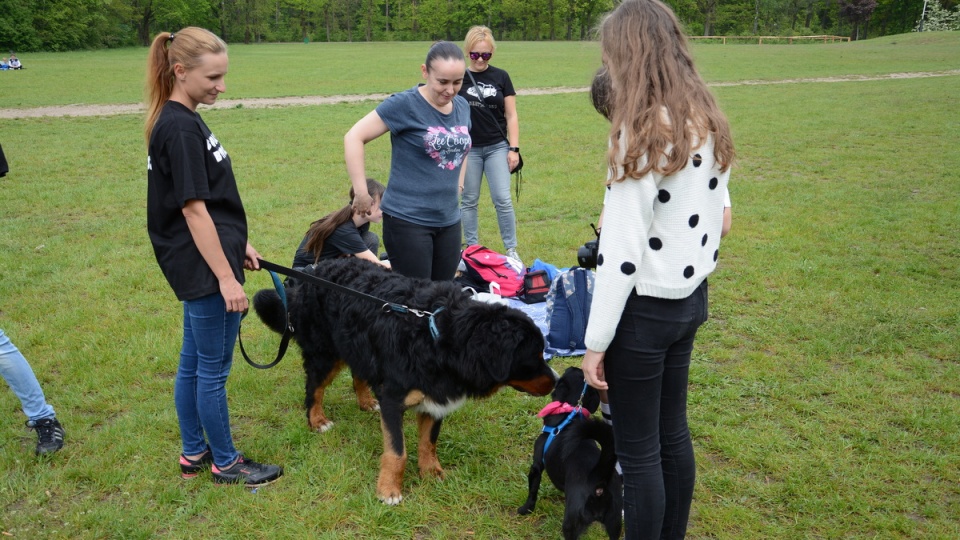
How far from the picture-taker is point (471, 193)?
21.4 feet

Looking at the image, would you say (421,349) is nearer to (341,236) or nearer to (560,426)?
(560,426)

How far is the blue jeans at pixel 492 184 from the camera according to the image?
6297mm

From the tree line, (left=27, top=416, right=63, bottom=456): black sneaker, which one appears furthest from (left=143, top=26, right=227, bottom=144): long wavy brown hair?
the tree line

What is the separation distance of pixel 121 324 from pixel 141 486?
2308 mm

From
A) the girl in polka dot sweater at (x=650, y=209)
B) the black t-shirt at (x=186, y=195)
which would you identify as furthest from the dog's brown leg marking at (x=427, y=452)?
the girl in polka dot sweater at (x=650, y=209)

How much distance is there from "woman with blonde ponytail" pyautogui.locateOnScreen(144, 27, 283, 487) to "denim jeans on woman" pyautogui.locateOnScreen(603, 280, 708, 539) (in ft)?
5.56

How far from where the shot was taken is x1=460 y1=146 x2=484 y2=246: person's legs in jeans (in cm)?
630

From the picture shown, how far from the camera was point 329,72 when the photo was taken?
30.2 meters

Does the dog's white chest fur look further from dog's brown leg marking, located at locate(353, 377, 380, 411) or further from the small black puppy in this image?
dog's brown leg marking, located at locate(353, 377, 380, 411)

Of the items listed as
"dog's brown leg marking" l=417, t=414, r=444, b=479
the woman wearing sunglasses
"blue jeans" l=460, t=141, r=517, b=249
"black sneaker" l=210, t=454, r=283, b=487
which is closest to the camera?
"black sneaker" l=210, t=454, r=283, b=487

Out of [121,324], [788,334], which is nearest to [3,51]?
[121,324]

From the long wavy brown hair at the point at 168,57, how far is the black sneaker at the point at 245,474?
1.69 m

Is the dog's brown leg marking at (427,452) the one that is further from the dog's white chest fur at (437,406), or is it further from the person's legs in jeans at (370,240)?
the person's legs in jeans at (370,240)

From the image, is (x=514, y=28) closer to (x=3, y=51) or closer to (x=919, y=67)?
(x=3, y=51)
